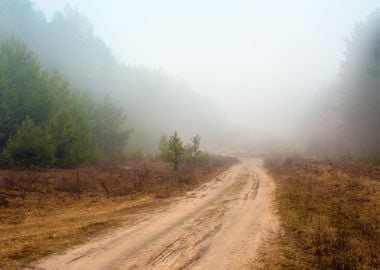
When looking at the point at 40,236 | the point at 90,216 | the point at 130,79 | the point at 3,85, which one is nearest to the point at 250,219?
the point at 90,216

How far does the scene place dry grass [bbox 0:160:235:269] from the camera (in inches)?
434

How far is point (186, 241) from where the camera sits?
457 inches

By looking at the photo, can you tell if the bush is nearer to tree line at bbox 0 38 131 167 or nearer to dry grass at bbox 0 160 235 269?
tree line at bbox 0 38 131 167

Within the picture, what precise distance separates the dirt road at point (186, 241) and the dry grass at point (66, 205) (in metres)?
0.97

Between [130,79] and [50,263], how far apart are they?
97.2 m

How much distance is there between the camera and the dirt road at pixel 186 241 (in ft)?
30.5

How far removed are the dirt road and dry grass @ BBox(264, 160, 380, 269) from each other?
3.00 ft

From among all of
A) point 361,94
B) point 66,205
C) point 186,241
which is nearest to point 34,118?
point 66,205

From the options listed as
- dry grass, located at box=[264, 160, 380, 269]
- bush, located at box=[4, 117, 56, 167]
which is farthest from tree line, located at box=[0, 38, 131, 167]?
dry grass, located at box=[264, 160, 380, 269]

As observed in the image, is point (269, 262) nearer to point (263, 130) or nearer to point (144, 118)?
point (144, 118)

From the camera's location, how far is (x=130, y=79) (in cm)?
10350

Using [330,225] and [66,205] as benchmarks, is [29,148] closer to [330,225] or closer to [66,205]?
[66,205]

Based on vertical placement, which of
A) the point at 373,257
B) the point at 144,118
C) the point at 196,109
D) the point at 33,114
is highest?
the point at 196,109

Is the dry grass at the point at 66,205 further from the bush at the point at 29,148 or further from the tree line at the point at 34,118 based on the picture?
the tree line at the point at 34,118
